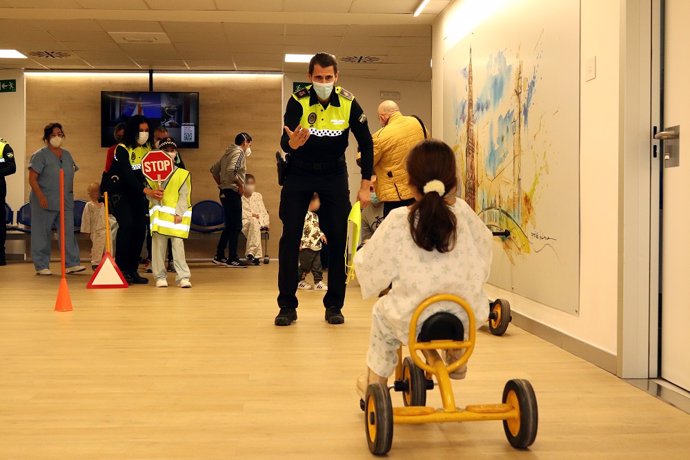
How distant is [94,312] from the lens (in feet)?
18.2

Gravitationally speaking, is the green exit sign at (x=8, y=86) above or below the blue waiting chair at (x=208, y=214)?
above

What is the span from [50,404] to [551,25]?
10.4 feet

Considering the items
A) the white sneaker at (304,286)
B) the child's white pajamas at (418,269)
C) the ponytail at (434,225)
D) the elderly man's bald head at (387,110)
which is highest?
the elderly man's bald head at (387,110)

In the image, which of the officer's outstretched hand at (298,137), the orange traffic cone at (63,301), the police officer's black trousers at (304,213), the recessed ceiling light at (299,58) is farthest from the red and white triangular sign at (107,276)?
the recessed ceiling light at (299,58)

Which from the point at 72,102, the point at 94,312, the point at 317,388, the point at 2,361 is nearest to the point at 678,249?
the point at 317,388

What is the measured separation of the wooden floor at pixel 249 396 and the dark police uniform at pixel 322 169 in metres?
0.44

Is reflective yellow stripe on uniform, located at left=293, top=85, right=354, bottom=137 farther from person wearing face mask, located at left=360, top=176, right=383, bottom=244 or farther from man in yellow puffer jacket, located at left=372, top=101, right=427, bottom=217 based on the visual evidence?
person wearing face mask, located at left=360, top=176, right=383, bottom=244

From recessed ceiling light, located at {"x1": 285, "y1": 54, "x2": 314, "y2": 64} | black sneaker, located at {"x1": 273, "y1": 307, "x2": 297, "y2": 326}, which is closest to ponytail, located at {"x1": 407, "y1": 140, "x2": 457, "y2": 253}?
black sneaker, located at {"x1": 273, "y1": 307, "x2": 297, "y2": 326}

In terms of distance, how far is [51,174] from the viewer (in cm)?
852

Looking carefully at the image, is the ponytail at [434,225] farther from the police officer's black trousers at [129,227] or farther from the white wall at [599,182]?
the police officer's black trousers at [129,227]

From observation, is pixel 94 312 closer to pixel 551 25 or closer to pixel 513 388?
pixel 551 25

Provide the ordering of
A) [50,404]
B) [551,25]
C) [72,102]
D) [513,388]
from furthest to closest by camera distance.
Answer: [72,102]
[551,25]
[50,404]
[513,388]

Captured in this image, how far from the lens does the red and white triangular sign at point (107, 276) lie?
7.20 metres

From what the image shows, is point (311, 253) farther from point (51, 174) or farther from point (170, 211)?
point (51, 174)
